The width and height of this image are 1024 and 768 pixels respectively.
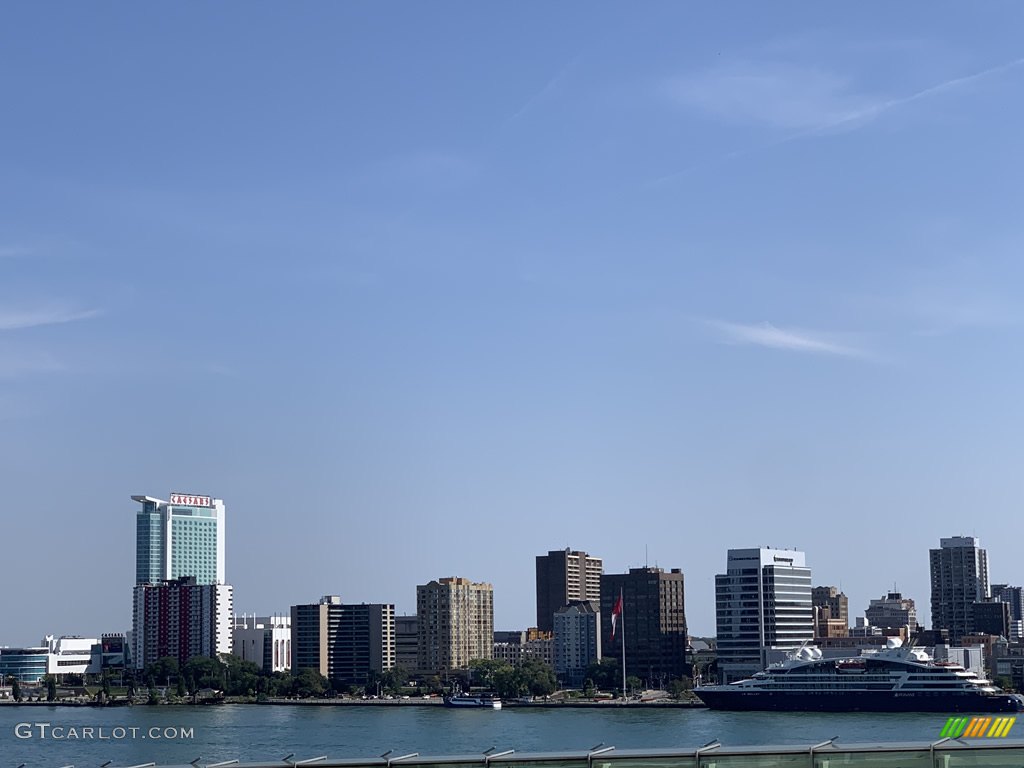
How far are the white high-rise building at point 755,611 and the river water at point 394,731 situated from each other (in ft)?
45.8

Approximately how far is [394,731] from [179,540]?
344 ft

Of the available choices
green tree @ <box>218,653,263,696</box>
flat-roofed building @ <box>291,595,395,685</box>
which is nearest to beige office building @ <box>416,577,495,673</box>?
flat-roofed building @ <box>291,595,395,685</box>

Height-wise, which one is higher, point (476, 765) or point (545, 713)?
point (476, 765)

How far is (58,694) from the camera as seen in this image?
11738 cm

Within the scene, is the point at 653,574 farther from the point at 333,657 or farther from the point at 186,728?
the point at 186,728

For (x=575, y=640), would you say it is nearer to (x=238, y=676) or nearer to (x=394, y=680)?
(x=394, y=680)

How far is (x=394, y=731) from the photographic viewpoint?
68.9 meters

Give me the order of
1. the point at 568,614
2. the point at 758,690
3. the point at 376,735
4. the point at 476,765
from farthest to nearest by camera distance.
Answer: the point at 568,614 → the point at 758,690 → the point at 376,735 → the point at 476,765

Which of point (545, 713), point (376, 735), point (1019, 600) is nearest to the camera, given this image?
point (376, 735)

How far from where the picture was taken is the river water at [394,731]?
53688 mm

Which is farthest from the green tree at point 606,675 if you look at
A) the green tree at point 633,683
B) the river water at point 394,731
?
the river water at point 394,731

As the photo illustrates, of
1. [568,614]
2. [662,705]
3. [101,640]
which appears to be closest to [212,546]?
[101,640]

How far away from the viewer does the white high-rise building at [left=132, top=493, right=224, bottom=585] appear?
167 meters

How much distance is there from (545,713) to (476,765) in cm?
8101
